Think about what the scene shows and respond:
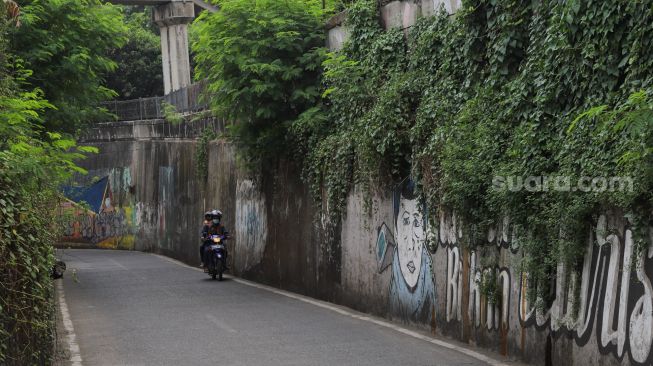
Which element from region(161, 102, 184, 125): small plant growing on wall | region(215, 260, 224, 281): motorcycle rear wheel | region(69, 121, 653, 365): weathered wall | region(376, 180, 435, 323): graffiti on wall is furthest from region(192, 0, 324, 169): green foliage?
region(161, 102, 184, 125): small plant growing on wall

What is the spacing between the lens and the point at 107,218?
41.5 metres

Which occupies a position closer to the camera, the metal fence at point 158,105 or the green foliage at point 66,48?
the green foliage at point 66,48

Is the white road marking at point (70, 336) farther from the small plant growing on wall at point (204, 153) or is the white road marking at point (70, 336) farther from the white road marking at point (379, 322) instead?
the small plant growing on wall at point (204, 153)

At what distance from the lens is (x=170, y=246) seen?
33.2m

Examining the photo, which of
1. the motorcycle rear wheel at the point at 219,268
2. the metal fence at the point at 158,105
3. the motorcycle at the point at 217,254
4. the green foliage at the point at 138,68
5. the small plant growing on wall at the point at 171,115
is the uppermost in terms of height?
the green foliage at the point at 138,68

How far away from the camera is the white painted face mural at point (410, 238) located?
13.8 metres

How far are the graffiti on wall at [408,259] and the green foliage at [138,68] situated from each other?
38.9 m

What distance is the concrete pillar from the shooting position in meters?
42.3

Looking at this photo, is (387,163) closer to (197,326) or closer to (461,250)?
(461,250)

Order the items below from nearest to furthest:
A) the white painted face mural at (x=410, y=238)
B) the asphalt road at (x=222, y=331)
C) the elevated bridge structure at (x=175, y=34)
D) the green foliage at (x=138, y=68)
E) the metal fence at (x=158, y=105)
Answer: the asphalt road at (x=222, y=331) → the white painted face mural at (x=410, y=238) → the metal fence at (x=158, y=105) → the elevated bridge structure at (x=175, y=34) → the green foliage at (x=138, y=68)

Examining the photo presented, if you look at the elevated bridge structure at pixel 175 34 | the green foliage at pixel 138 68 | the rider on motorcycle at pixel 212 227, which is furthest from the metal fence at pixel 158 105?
the green foliage at pixel 138 68

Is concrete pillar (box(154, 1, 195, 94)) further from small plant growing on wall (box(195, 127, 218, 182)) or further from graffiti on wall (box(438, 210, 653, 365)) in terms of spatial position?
graffiti on wall (box(438, 210, 653, 365))

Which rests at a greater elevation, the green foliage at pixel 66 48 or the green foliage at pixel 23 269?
the green foliage at pixel 66 48

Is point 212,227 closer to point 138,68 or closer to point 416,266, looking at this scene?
point 416,266
